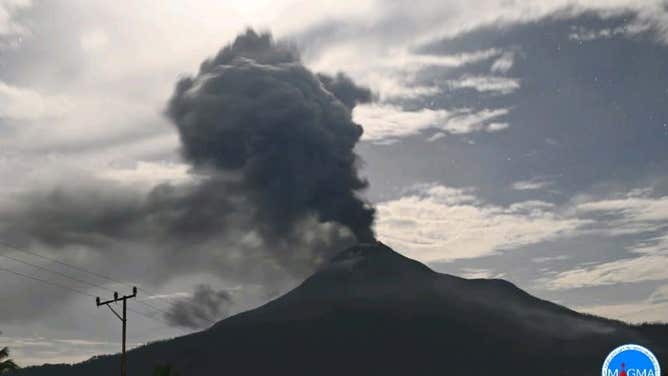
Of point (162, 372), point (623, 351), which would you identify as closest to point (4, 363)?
point (162, 372)

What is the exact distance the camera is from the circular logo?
2858cm

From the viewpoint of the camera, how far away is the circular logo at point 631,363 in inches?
1125

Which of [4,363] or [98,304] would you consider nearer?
[4,363]

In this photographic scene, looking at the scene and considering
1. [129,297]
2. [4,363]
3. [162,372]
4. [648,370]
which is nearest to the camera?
[648,370]

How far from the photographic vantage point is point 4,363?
38625mm

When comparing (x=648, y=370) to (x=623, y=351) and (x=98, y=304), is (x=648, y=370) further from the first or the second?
(x=98, y=304)

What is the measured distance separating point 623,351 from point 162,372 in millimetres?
27700

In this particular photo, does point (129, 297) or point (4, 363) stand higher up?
point (129, 297)

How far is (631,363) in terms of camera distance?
95.1 ft

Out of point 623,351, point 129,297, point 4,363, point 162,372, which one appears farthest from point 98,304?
point 623,351

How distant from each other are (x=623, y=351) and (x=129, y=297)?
31442mm

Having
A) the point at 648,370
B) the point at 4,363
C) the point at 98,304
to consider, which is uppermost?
the point at 98,304

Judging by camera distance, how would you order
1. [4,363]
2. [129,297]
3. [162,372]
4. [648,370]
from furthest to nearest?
1. [129,297]
2. [162,372]
3. [4,363]
4. [648,370]

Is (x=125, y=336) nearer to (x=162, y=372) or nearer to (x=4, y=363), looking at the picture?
(x=162, y=372)
